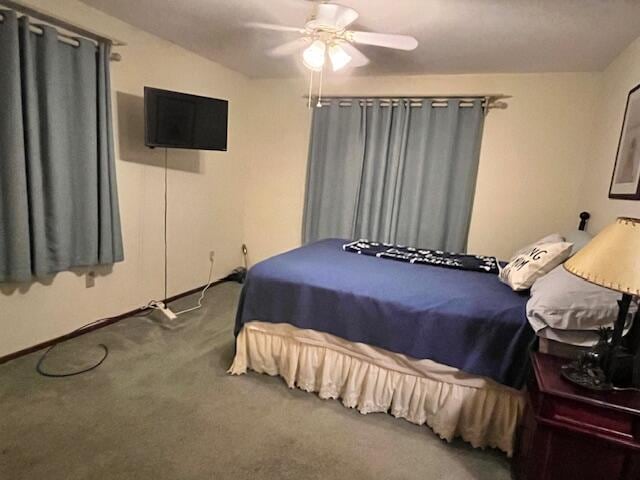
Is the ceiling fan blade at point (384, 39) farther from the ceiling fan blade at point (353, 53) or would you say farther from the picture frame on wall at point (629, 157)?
the picture frame on wall at point (629, 157)

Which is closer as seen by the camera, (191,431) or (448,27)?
(191,431)

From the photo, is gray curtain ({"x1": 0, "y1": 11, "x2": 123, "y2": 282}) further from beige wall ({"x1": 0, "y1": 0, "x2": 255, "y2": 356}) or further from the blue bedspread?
Answer: the blue bedspread

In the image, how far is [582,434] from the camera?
1.34m

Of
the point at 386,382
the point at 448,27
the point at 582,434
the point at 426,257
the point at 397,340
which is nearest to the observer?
the point at 582,434

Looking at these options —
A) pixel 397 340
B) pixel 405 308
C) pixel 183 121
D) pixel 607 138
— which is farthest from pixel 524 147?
pixel 183 121

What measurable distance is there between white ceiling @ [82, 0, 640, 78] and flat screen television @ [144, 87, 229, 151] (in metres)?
0.45

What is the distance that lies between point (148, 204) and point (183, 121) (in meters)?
0.76

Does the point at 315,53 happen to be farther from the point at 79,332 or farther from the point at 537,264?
the point at 79,332

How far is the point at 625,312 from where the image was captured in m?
1.34

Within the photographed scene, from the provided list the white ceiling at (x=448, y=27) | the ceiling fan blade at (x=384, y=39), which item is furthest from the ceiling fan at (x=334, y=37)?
the white ceiling at (x=448, y=27)

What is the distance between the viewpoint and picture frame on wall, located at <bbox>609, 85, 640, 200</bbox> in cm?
222

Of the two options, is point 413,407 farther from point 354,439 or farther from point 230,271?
point 230,271

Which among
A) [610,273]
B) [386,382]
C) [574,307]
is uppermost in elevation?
[610,273]

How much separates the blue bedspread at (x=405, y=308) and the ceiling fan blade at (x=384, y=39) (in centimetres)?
135
